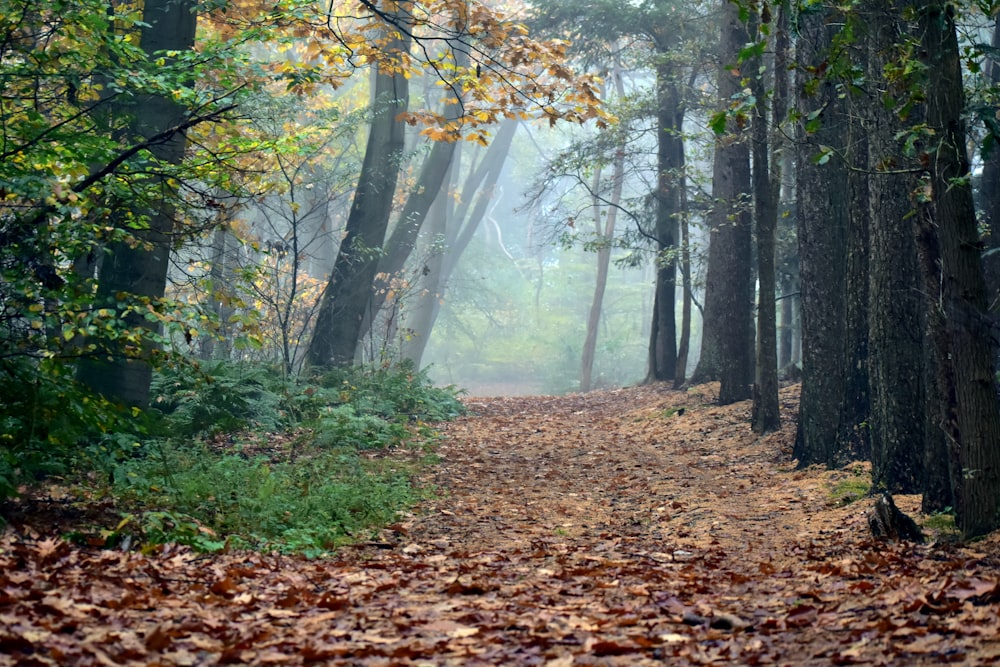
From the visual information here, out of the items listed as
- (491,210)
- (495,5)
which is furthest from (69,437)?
(491,210)

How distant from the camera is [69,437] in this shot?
221 inches

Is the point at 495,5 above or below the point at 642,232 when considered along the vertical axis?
above

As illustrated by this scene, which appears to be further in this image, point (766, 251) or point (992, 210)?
point (992, 210)

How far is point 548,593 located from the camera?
16.7ft

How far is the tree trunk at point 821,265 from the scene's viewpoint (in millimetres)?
9359

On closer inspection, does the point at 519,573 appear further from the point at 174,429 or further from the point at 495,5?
the point at 495,5

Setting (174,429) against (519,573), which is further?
(174,429)

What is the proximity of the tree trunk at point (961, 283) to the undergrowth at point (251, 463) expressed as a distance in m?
4.27

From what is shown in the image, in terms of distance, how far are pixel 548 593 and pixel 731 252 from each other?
37.0 ft

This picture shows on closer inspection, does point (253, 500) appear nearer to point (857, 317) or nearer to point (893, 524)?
point (893, 524)

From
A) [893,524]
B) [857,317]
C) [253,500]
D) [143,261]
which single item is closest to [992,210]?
[857,317]

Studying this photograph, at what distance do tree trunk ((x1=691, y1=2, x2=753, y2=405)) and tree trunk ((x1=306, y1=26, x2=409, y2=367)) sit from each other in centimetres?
593

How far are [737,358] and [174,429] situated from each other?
8883 millimetres

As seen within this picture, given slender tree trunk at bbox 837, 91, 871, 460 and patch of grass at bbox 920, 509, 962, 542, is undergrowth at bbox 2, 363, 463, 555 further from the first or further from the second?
slender tree trunk at bbox 837, 91, 871, 460
